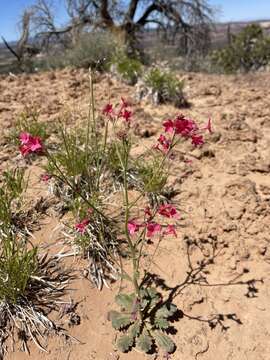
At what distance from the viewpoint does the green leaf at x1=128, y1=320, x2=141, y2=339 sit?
90.6 inches

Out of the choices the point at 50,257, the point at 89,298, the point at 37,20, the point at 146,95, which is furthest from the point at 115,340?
the point at 37,20

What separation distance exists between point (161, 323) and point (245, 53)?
44.1 feet

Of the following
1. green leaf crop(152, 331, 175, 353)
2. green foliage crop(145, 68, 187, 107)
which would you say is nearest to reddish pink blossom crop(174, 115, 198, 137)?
green leaf crop(152, 331, 175, 353)

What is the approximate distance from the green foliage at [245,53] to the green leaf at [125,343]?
12.4m

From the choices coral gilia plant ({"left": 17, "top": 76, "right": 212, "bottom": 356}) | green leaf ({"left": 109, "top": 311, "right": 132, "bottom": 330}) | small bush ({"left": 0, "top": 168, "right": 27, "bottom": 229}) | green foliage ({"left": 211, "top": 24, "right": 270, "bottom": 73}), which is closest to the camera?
coral gilia plant ({"left": 17, "top": 76, "right": 212, "bottom": 356})

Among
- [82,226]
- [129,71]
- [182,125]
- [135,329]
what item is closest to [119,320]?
[135,329]

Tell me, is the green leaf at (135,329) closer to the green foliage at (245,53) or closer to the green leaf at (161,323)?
the green leaf at (161,323)

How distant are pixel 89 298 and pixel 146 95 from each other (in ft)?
9.55

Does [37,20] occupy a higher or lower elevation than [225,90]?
higher

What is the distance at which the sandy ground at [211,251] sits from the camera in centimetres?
233

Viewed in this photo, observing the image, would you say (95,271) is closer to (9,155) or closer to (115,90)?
(9,155)

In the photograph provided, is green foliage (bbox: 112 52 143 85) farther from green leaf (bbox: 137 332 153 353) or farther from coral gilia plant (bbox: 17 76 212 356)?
green leaf (bbox: 137 332 153 353)

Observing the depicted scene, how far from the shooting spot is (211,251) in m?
2.83

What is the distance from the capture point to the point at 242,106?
4.76 m
